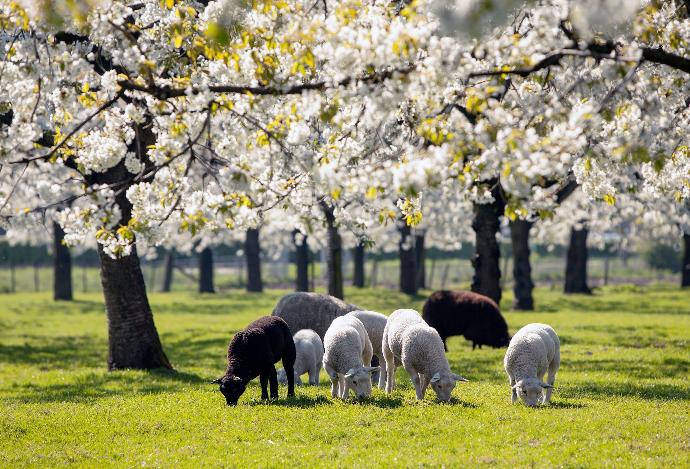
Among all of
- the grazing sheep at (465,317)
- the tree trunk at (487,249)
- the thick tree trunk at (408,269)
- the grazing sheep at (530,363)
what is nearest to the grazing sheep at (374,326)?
the grazing sheep at (530,363)

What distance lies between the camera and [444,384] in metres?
12.2

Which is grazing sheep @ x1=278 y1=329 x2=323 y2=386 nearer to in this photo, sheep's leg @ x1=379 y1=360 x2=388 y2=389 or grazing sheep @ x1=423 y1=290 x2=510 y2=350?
sheep's leg @ x1=379 y1=360 x2=388 y2=389

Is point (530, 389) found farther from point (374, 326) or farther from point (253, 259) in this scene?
point (253, 259)

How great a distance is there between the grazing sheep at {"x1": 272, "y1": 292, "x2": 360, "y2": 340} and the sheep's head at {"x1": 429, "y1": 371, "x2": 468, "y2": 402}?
467 centimetres

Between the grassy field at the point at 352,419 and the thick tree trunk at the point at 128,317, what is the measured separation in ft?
1.75

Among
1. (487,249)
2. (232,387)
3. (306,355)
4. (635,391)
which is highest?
(487,249)

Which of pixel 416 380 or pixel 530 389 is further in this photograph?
pixel 416 380

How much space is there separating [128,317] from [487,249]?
11.4 meters

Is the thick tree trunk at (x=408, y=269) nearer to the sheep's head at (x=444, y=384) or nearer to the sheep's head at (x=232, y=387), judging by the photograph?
the sheep's head at (x=444, y=384)

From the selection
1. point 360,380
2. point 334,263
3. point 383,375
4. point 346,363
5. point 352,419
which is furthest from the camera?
point 334,263

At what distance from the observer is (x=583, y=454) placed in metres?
9.09

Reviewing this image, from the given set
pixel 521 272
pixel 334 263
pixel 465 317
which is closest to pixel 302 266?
pixel 521 272

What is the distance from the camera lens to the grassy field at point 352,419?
9281 mm

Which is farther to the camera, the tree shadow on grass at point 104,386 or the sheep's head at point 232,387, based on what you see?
the tree shadow on grass at point 104,386
